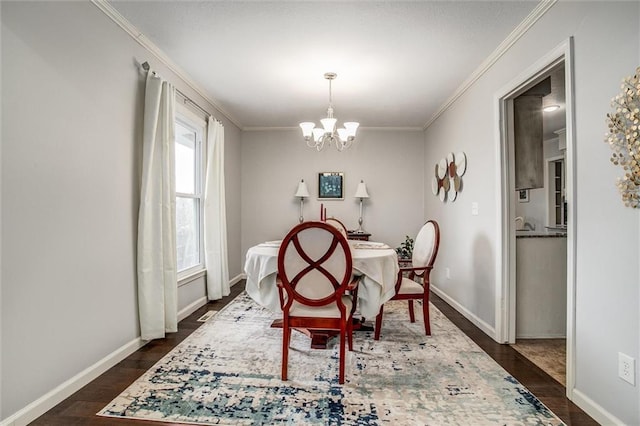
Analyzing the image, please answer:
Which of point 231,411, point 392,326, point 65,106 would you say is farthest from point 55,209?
point 392,326

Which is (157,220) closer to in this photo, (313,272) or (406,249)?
(313,272)

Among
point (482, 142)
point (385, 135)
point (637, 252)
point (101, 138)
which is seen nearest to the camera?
point (637, 252)

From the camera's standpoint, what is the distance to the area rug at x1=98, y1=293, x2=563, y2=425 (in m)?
1.74

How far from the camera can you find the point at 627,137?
148cm

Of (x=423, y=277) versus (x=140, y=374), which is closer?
(x=140, y=374)

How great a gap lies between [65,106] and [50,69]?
0.20 m

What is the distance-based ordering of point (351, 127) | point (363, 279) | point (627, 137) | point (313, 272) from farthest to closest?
point (351, 127) < point (363, 279) < point (313, 272) < point (627, 137)

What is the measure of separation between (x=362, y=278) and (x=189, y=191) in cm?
233

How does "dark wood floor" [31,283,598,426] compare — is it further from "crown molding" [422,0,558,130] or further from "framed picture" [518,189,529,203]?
"framed picture" [518,189,529,203]

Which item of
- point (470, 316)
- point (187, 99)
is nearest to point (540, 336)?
point (470, 316)

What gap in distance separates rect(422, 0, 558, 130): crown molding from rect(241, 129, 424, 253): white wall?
1.44 m

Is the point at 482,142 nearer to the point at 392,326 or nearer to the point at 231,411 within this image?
the point at 392,326

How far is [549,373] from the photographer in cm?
224

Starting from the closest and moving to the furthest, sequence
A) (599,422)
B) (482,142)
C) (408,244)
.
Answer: (599,422) → (482,142) → (408,244)
